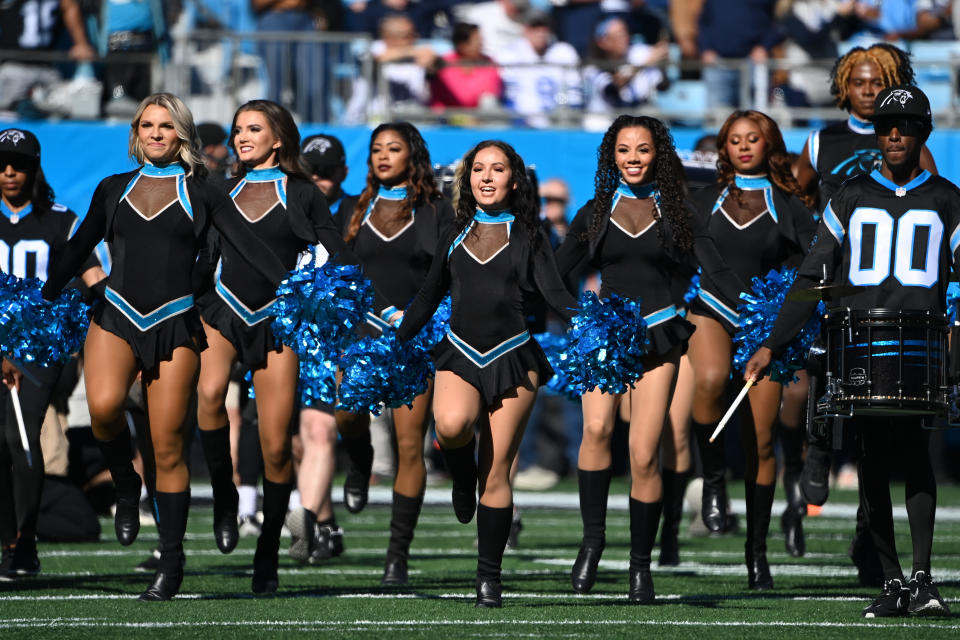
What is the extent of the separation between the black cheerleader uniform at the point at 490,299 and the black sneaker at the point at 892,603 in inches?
61.8

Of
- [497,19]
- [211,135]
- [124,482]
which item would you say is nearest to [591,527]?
[124,482]

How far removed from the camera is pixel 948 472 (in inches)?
618

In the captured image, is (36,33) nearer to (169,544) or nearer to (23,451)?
(23,451)

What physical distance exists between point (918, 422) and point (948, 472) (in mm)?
9649

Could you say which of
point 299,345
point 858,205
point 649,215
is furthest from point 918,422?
point 299,345

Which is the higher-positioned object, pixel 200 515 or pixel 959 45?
pixel 959 45

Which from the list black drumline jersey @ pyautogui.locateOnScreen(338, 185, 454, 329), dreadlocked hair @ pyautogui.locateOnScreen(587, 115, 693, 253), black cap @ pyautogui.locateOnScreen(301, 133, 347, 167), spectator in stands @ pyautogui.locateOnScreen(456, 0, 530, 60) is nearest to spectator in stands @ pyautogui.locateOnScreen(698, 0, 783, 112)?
spectator in stands @ pyautogui.locateOnScreen(456, 0, 530, 60)

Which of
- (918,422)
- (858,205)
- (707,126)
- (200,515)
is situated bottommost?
(200,515)

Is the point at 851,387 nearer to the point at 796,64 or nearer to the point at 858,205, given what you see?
the point at 858,205

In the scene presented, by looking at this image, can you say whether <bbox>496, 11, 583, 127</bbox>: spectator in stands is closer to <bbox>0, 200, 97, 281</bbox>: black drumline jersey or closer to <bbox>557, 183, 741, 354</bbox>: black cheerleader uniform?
<bbox>0, 200, 97, 281</bbox>: black drumline jersey

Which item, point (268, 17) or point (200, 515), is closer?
point (200, 515)

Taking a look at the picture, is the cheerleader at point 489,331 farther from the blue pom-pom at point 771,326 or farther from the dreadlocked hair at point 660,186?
the blue pom-pom at point 771,326

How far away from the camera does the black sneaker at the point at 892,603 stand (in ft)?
21.0

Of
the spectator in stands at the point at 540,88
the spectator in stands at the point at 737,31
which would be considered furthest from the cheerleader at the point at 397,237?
the spectator in stands at the point at 737,31
